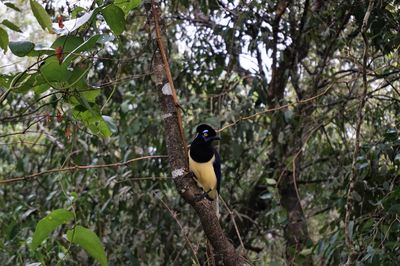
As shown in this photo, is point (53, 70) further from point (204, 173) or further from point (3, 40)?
point (204, 173)

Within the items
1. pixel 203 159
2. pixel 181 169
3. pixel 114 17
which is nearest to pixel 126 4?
pixel 114 17

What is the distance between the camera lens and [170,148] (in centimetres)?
228

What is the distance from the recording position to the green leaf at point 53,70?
1784mm

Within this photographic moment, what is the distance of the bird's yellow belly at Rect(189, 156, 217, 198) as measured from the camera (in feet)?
11.3

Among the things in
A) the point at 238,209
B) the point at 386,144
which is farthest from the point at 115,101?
the point at 386,144

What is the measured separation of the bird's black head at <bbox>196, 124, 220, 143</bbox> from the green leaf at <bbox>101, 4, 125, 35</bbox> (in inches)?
58.6

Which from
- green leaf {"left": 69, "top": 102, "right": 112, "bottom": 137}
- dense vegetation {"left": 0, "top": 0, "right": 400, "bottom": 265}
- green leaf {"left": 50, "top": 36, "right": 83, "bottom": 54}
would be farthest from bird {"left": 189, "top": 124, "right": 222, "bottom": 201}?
green leaf {"left": 50, "top": 36, "right": 83, "bottom": 54}

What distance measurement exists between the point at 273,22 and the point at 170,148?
2343 millimetres

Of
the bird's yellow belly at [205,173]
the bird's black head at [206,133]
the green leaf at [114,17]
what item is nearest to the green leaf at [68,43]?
the green leaf at [114,17]

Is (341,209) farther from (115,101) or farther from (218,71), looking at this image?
(115,101)

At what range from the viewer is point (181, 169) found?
2.25 m

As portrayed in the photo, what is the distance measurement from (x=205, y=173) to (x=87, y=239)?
152 cm

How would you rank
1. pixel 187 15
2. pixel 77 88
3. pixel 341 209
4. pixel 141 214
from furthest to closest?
1. pixel 187 15
2. pixel 141 214
3. pixel 341 209
4. pixel 77 88

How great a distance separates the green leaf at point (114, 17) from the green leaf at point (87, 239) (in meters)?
0.63
